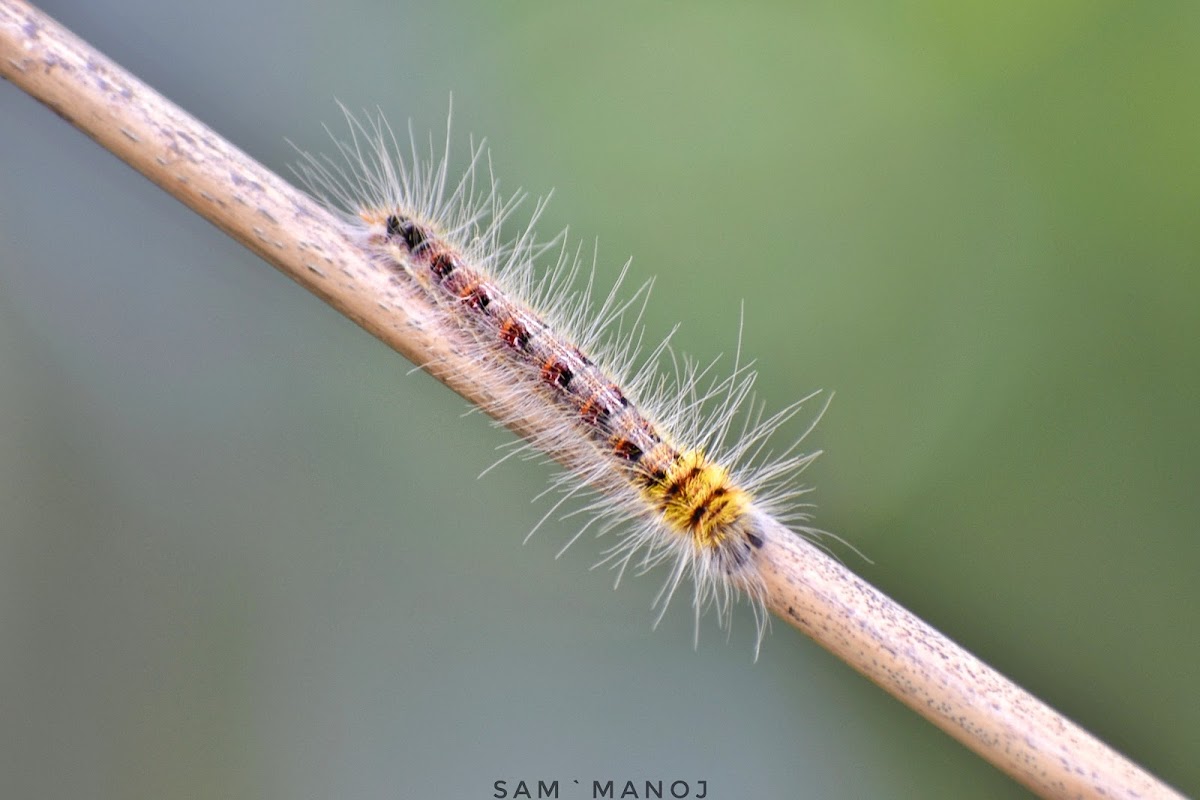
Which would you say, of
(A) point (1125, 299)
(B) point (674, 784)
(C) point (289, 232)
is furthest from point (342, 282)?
(A) point (1125, 299)

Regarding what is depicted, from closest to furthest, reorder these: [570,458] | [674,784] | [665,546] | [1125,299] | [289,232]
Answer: [289,232] → [570,458] → [665,546] → [674,784] → [1125,299]

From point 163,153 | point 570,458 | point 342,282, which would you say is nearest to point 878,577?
point 570,458

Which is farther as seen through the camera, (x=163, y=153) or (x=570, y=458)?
(x=570, y=458)

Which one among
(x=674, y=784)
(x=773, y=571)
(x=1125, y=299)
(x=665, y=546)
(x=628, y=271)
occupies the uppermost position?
(x=1125, y=299)

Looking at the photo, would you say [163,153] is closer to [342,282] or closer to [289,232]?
[289,232]

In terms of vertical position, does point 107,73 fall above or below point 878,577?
below

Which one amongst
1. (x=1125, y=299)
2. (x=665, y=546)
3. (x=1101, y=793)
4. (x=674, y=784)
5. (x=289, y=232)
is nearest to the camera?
(x=1101, y=793)

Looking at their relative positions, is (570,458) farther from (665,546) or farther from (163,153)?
(163,153)
